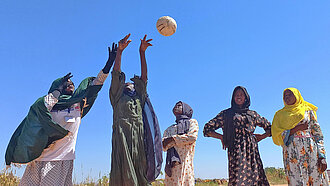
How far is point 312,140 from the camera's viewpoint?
5422 mm

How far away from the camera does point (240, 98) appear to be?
17.9 ft

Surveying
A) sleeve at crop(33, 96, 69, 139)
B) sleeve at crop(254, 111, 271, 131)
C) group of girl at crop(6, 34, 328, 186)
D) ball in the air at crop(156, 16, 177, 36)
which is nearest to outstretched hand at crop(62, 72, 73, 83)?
group of girl at crop(6, 34, 328, 186)

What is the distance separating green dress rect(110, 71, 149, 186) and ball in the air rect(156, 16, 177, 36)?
113 centimetres

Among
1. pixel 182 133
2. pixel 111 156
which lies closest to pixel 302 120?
pixel 182 133

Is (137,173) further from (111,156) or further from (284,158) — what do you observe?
(284,158)

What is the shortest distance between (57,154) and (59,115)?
0.70 m

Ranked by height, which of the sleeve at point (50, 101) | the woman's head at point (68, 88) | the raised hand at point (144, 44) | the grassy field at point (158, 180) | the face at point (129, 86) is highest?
the raised hand at point (144, 44)

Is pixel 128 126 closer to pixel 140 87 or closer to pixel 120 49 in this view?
pixel 140 87

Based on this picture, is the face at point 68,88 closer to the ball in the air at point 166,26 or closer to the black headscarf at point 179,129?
the ball in the air at point 166,26

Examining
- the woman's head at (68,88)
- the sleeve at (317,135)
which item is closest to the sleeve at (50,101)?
the woman's head at (68,88)

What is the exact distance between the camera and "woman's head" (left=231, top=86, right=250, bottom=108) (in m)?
5.44

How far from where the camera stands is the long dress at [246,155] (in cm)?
487

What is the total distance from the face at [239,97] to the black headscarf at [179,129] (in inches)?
40.9

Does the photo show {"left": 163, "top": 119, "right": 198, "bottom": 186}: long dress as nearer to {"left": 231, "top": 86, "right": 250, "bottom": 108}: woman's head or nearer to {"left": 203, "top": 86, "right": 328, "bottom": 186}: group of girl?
{"left": 203, "top": 86, "right": 328, "bottom": 186}: group of girl
